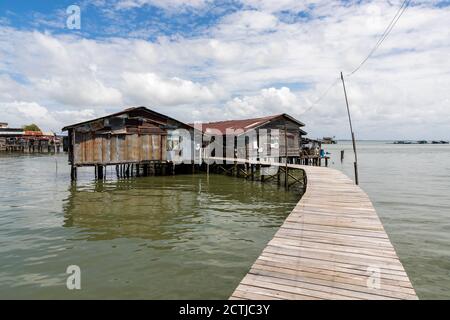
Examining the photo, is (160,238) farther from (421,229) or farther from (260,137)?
(260,137)

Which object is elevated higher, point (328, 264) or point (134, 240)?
point (328, 264)

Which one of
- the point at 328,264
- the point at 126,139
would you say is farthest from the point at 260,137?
the point at 328,264

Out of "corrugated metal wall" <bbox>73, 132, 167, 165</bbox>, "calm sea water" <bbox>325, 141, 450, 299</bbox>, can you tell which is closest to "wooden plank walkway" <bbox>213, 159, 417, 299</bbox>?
"calm sea water" <bbox>325, 141, 450, 299</bbox>

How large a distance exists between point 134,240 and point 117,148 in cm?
1676

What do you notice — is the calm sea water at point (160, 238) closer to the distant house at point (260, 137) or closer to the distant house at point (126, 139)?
the distant house at point (126, 139)

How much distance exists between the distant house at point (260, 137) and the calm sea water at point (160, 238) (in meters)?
14.9

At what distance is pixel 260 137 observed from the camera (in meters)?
34.4

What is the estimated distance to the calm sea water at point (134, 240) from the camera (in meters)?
6.86

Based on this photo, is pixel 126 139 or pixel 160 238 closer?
pixel 160 238

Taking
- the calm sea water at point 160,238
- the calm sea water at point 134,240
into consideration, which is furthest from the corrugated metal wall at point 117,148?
the calm sea water at point 134,240

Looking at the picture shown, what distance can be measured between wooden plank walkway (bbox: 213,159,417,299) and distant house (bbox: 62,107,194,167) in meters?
19.4

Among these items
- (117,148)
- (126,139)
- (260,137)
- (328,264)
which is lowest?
(328,264)

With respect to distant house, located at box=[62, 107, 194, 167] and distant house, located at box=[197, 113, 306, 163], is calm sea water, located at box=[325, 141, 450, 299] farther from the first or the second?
distant house, located at box=[62, 107, 194, 167]
